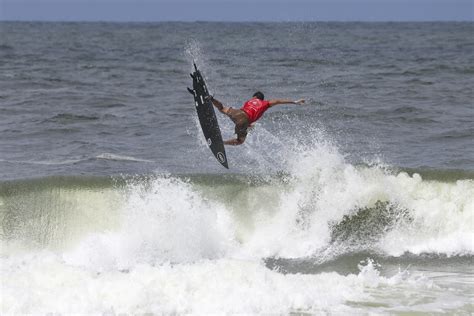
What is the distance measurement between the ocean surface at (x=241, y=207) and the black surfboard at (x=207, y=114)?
0.98m

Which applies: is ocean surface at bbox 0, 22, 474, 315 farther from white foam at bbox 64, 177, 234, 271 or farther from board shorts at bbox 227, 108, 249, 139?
board shorts at bbox 227, 108, 249, 139

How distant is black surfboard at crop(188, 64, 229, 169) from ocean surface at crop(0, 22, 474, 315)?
3.23ft

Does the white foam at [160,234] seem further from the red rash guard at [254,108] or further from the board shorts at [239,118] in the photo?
the red rash guard at [254,108]

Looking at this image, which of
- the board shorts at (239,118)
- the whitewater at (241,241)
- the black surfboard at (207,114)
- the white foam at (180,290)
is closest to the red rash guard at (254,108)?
the board shorts at (239,118)

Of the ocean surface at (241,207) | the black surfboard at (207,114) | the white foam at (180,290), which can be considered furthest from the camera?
the black surfboard at (207,114)

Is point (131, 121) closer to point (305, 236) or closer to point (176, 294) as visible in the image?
point (305, 236)

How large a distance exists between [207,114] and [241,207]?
73.2 inches

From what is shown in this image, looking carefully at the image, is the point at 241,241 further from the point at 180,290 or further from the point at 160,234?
the point at 180,290

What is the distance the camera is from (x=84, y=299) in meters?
8.69

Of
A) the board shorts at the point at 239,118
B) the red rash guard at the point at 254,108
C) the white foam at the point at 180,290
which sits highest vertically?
the red rash guard at the point at 254,108

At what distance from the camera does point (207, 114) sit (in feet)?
40.4

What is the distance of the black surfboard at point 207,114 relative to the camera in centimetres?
1216

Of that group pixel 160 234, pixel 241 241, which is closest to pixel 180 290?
pixel 160 234

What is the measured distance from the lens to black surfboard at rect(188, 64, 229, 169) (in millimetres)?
12164
